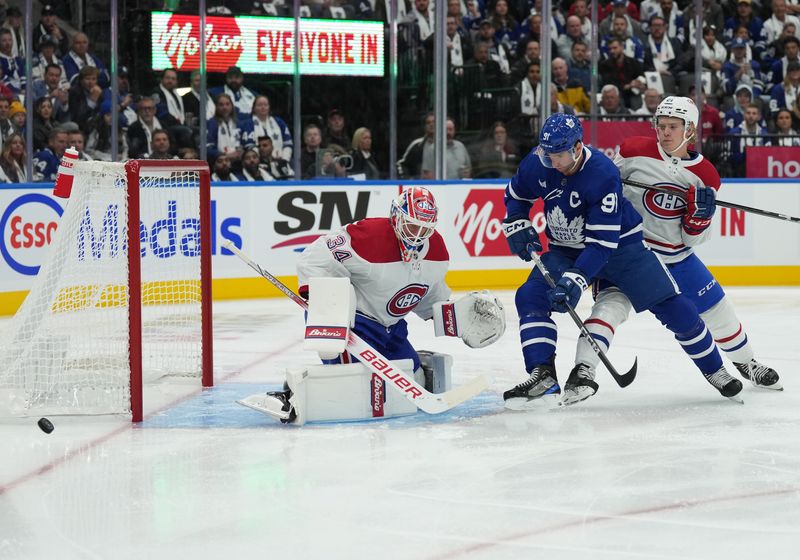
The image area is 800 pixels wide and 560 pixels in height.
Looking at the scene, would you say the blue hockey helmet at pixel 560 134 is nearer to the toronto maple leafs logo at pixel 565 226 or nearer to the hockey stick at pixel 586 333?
the toronto maple leafs logo at pixel 565 226

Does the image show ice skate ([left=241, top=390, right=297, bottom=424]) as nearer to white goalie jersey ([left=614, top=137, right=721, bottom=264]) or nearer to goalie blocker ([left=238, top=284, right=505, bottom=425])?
goalie blocker ([left=238, top=284, right=505, bottom=425])

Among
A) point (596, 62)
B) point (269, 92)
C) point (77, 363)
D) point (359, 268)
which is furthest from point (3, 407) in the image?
point (596, 62)

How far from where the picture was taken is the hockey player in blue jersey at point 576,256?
13.2 ft

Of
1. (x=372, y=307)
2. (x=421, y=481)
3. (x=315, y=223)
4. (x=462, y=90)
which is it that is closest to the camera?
(x=421, y=481)

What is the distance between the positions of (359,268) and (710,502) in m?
1.43

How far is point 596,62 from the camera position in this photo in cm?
909

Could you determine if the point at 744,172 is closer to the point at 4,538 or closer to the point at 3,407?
the point at 3,407

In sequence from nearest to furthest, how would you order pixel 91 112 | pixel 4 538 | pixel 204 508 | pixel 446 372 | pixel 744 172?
pixel 4 538, pixel 204 508, pixel 446 372, pixel 91 112, pixel 744 172

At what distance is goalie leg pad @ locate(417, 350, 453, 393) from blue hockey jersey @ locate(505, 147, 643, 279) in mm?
564

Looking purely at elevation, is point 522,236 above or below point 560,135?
below

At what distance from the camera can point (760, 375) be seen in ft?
15.0

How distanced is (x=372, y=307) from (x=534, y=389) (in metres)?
0.61

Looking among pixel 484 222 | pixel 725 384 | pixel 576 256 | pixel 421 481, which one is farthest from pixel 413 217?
pixel 484 222

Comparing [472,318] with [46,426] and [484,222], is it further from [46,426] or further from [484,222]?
[484,222]
